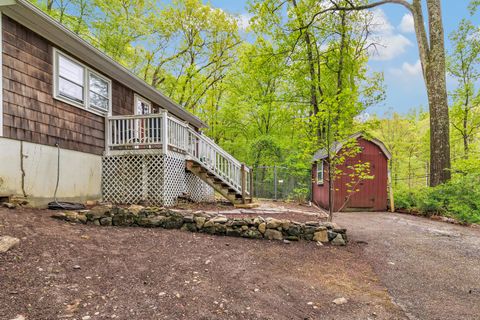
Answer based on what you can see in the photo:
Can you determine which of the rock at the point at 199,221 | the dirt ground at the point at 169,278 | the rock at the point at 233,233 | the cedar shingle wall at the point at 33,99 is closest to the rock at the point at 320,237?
the dirt ground at the point at 169,278

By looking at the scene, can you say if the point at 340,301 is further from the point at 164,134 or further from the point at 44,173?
the point at 44,173

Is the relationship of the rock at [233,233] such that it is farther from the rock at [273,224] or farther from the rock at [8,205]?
the rock at [8,205]

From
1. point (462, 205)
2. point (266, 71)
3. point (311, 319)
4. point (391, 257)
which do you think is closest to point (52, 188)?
point (311, 319)

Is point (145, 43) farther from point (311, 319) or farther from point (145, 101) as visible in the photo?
point (311, 319)

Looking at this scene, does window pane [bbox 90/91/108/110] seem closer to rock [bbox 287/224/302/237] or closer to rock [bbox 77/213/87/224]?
rock [bbox 77/213/87/224]

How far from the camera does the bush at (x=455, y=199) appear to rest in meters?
7.81

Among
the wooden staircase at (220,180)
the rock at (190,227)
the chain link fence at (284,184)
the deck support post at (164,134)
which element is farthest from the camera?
the chain link fence at (284,184)

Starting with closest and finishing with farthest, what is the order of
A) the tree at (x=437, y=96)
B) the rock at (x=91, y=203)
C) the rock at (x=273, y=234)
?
the rock at (x=273, y=234) < the rock at (x=91, y=203) < the tree at (x=437, y=96)

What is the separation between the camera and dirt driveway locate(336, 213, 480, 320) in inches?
118

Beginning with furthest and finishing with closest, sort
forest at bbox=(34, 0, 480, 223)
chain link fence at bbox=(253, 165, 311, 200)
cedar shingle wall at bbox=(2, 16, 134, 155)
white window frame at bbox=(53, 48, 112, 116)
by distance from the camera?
chain link fence at bbox=(253, 165, 311, 200) < forest at bbox=(34, 0, 480, 223) < white window frame at bbox=(53, 48, 112, 116) < cedar shingle wall at bbox=(2, 16, 134, 155)

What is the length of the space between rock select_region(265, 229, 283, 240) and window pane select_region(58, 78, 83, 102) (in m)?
5.33

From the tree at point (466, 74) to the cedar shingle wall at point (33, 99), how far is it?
58.3ft

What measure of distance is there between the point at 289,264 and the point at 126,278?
2.07m

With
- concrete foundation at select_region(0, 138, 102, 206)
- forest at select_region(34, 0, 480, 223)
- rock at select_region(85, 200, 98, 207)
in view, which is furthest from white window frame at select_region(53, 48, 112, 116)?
forest at select_region(34, 0, 480, 223)
